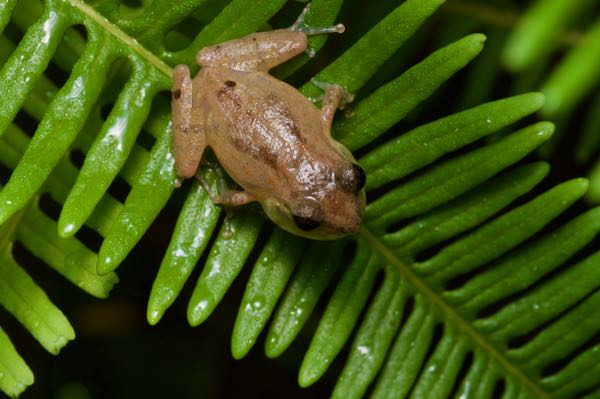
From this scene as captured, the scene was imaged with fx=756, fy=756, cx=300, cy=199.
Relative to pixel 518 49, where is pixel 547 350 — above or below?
above

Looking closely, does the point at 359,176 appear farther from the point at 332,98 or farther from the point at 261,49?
the point at 261,49

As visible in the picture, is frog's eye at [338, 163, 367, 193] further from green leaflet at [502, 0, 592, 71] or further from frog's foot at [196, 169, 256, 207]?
green leaflet at [502, 0, 592, 71]

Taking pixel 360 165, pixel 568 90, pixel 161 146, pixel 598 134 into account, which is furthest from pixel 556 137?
pixel 568 90

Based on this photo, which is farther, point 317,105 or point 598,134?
point 598,134

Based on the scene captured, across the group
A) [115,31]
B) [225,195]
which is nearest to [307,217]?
[225,195]

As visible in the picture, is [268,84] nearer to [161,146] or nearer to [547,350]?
[161,146]

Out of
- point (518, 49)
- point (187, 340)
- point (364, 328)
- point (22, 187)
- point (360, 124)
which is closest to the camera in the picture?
point (518, 49)
